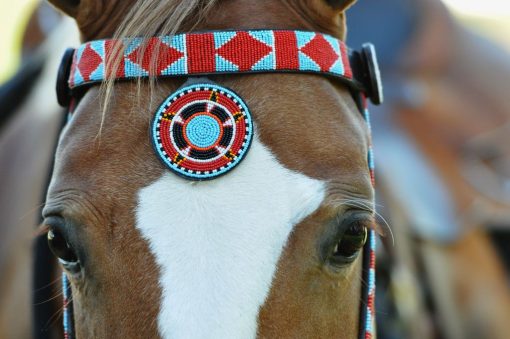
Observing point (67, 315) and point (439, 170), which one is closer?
point (67, 315)

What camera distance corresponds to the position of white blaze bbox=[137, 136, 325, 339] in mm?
1263

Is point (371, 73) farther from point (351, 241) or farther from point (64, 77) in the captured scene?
point (64, 77)

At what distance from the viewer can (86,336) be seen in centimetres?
146

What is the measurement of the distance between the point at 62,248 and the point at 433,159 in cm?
211

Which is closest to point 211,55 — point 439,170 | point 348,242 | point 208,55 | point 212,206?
point 208,55

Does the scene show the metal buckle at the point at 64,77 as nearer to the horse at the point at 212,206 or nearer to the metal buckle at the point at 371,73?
the horse at the point at 212,206

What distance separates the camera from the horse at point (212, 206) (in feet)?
4.25

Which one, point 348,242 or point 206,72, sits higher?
point 206,72

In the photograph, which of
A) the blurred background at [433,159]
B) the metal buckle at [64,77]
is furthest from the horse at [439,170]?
the metal buckle at [64,77]

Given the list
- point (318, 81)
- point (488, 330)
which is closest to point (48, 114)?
point (318, 81)

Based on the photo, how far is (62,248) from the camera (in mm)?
1437

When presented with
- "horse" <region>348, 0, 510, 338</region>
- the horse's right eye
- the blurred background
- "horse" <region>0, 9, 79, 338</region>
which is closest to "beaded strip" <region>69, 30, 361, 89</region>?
the horse's right eye

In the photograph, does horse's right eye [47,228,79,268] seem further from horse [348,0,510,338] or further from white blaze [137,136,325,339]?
horse [348,0,510,338]

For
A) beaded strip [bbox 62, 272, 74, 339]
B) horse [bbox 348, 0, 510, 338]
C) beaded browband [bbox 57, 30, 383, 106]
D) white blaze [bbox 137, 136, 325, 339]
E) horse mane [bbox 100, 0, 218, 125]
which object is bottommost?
horse [bbox 348, 0, 510, 338]
